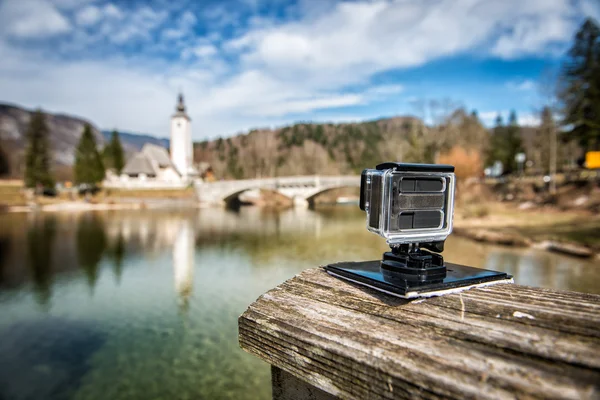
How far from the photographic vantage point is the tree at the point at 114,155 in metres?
63.7

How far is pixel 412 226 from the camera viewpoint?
1.58 meters

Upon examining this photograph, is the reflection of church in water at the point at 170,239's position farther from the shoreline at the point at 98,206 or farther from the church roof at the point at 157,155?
the church roof at the point at 157,155

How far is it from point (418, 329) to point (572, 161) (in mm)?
60668

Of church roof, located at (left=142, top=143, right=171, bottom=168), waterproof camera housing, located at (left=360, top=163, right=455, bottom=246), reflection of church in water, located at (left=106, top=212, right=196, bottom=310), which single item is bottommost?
reflection of church in water, located at (left=106, top=212, right=196, bottom=310)

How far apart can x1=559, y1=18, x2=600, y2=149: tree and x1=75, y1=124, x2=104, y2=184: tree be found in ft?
178

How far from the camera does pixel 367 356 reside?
1.13m

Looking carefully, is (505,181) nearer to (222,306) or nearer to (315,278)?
(222,306)

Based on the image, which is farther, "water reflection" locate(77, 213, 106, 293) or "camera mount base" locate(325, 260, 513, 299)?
"water reflection" locate(77, 213, 106, 293)

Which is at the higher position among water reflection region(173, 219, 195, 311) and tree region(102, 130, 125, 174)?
tree region(102, 130, 125, 174)

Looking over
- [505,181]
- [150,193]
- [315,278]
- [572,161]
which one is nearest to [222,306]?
[315,278]

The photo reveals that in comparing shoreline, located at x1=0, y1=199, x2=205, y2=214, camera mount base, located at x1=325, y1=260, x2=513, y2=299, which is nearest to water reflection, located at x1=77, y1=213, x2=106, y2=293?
camera mount base, located at x1=325, y1=260, x2=513, y2=299

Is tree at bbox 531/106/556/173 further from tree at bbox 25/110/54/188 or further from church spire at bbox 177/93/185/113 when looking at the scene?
church spire at bbox 177/93/185/113

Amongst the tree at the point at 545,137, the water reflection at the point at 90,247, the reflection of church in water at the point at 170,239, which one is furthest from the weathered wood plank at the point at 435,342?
the tree at the point at 545,137

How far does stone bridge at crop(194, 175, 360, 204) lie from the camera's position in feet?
154
